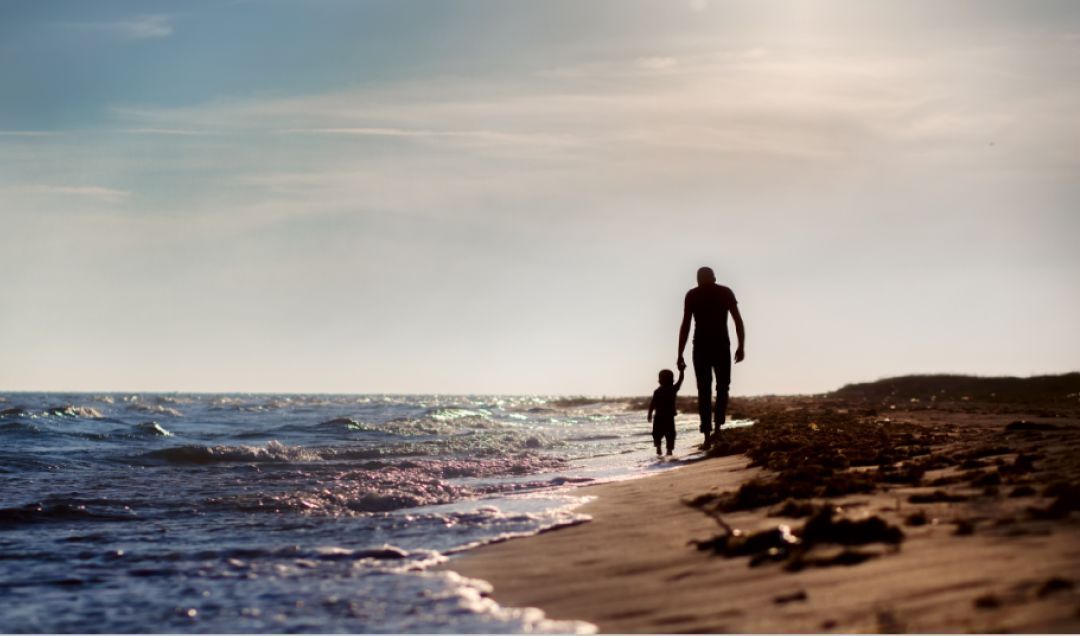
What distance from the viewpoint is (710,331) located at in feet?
42.0

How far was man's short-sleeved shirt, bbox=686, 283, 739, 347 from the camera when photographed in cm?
1280

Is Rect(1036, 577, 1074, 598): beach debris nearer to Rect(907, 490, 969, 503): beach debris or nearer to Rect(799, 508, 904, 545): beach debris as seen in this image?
Rect(799, 508, 904, 545): beach debris

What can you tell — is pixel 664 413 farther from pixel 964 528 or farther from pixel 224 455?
pixel 964 528

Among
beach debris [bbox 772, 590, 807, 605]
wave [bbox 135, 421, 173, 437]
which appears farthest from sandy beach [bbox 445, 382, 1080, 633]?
wave [bbox 135, 421, 173, 437]

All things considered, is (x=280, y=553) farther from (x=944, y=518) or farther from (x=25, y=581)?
(x=944, y=518)

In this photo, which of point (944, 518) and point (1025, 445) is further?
point (1025, 445)

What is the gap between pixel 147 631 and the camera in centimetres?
488

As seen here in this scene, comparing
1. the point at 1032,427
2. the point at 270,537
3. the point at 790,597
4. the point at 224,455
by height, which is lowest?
the point at 224,455

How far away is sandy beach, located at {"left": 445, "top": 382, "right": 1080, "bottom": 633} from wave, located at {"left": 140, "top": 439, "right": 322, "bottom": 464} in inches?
485

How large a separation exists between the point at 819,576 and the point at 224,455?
660 inches

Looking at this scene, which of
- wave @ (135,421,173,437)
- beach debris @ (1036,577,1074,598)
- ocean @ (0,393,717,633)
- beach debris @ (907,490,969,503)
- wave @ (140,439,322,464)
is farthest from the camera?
wave @ (135,421,173,437)

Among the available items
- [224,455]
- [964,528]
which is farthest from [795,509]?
[224,455]

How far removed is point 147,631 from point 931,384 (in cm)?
5388

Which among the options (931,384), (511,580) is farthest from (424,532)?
(931,384)
